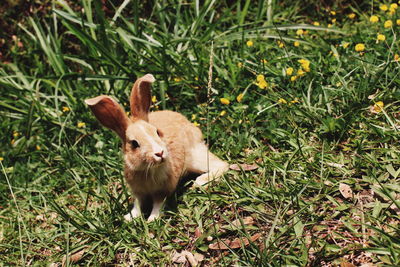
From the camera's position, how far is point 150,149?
2.95 m

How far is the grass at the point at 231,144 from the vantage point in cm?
283

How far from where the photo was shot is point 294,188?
9.93 ft

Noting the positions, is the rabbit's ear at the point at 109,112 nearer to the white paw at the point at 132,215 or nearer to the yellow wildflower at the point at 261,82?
→ the white paw at the point at 132,215

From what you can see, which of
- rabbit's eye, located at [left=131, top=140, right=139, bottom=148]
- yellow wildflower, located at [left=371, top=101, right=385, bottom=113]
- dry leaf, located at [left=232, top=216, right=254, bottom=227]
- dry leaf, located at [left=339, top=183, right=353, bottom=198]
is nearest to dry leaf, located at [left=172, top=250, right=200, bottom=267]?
dry leaf, located at [left=232, top=216, right=254, bottom=227]

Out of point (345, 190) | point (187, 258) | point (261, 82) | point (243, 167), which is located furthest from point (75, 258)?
point (261, 82)

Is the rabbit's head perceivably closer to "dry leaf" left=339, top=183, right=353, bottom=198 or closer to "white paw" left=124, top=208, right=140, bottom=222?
"white paw" left=124, top=208, right=140, bottom=222

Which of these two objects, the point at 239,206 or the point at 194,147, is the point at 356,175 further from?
the point at 194,147

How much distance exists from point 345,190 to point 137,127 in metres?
1.51

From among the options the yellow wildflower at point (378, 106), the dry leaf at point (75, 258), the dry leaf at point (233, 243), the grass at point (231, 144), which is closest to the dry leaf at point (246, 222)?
the grass at point (231, 144)

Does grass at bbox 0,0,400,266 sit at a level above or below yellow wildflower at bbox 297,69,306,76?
below

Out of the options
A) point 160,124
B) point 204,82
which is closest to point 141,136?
point 160,124

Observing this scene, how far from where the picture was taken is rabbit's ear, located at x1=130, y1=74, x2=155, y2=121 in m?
3.19

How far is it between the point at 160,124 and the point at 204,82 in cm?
103

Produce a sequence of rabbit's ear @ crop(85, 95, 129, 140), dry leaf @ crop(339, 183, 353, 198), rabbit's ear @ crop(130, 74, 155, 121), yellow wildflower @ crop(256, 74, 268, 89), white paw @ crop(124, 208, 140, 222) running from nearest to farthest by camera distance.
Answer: dry leaf @ crop(339, 183, 353, 198) < rabbit's ear @ crop(85, 95, 129, 140) < rabbit's ear @ crop(130, 74, 155, 121) < white paw @ crop(124, 208, 140, 222) < yellow wildflower @ crop(256, 74, 268, 89)
